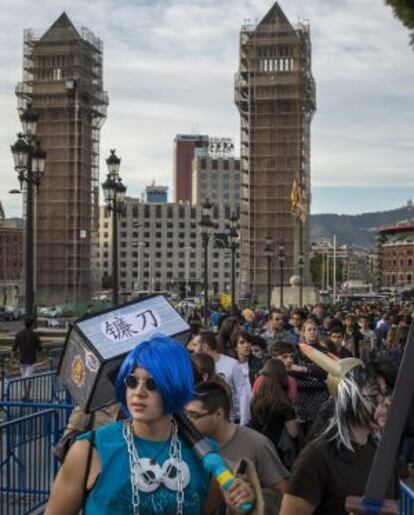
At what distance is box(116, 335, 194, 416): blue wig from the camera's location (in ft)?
9.74

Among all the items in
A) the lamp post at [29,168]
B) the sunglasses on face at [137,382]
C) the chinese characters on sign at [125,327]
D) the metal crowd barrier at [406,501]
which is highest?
the lamp post at [29,168]

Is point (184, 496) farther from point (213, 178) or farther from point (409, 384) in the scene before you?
point (213, 178)

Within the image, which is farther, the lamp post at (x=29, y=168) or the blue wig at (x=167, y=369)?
the lamp post at (x=29, y=168)

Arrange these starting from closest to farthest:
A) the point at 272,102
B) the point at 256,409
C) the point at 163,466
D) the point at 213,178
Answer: the point at 163,466
the point at 256,409
the point at 272,102
the point at 213,178

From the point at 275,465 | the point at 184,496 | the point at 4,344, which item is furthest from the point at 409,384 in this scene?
the point at 4,344

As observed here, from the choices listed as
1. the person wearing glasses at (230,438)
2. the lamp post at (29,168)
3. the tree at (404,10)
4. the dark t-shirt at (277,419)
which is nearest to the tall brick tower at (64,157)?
the lamp post at (29,168)

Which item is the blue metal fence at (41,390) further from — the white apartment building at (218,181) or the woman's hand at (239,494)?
the white apartment building at (218,181)

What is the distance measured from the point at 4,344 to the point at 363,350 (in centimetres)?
2177

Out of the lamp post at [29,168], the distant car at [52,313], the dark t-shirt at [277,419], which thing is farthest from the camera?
the distant car at [52,313]

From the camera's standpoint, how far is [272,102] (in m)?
90.1

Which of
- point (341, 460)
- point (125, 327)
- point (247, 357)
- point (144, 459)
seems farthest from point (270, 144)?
point (144, 459)

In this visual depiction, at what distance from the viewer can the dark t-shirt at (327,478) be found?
3570 mm

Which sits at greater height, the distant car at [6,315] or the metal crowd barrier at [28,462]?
the metal crowd barrier at [28,462]

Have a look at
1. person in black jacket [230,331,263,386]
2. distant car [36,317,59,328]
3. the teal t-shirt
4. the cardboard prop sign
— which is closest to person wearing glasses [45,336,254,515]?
the teal t-shirt
